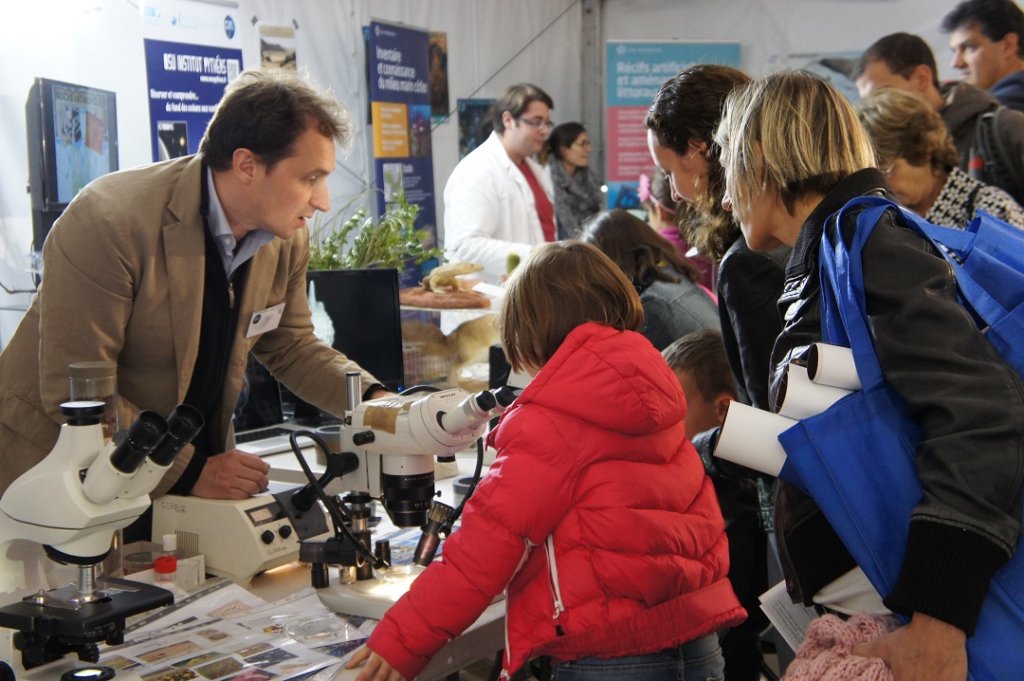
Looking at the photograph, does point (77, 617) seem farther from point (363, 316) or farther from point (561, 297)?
point (363, 316)

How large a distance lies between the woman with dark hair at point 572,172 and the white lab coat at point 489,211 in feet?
3.39

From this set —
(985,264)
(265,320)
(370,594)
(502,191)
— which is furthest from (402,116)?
(985,264)

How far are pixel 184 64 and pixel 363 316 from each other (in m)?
2.09

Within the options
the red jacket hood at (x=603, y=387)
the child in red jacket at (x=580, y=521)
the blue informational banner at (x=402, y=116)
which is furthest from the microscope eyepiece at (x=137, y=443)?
the blue informational banner at (x=402, y=116)

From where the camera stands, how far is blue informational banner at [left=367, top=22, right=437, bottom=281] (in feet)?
18.7

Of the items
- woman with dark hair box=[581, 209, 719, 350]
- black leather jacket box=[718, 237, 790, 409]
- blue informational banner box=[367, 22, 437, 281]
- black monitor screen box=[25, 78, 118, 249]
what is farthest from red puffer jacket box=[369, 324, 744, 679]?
blue informational banner box=[367, 22, 437, 281]

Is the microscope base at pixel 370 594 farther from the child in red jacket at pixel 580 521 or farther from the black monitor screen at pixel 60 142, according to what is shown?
the black monitor screen at pixel 60 142

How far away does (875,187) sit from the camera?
135 centimetres

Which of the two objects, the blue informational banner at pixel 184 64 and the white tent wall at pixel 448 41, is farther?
the blue informational banner at pixel 184 64

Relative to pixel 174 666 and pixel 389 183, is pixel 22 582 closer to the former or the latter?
pixel 174 666

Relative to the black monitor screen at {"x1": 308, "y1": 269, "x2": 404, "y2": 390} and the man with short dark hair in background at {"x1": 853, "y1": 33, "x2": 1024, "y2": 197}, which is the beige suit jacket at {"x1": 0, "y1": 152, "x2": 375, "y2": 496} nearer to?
the black monitor screen at {"x1": 308, "y1": 269, "x2": 404, "y2": 390}

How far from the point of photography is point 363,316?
3.04m

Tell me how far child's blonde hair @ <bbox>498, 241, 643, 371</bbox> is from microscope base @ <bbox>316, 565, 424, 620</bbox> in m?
0.50

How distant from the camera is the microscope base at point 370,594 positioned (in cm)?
179
